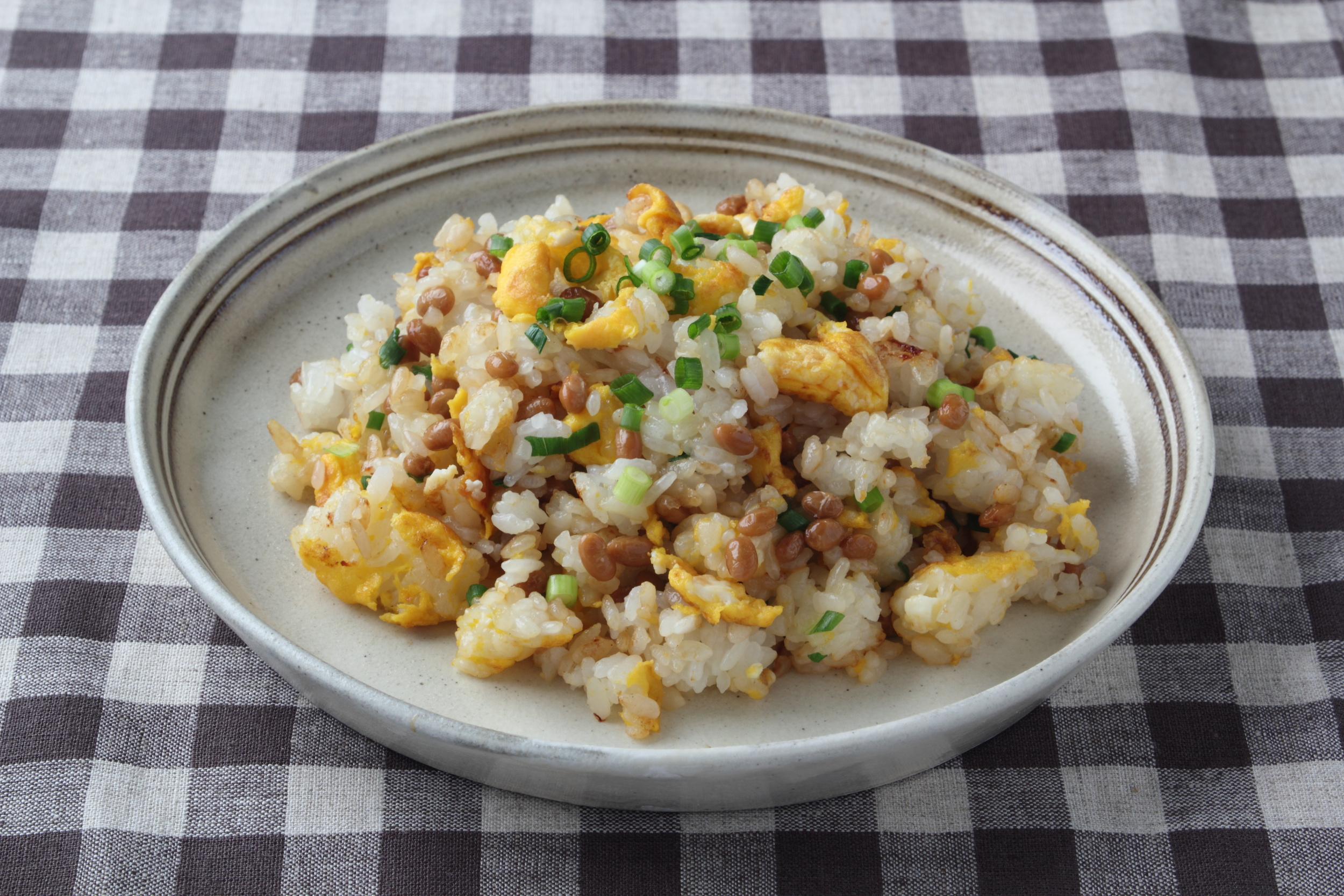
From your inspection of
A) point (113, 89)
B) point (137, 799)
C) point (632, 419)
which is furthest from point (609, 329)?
point (113, 89)

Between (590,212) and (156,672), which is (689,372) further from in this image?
(156,672)

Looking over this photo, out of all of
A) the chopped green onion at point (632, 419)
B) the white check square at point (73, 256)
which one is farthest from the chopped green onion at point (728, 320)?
the white check square at point (73, 256)

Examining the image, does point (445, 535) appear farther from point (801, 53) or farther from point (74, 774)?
point (801, 53)

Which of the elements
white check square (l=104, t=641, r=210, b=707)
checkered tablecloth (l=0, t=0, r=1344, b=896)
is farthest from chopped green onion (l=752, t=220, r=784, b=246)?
white check square (l=104, t=641, r=210, b=707)

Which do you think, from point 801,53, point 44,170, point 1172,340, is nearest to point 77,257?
point 44,170

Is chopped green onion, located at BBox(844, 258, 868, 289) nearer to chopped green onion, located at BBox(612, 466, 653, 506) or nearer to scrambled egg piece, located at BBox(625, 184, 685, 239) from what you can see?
scrambled egg piece, located at BBox(625, 184, 685, 239)
